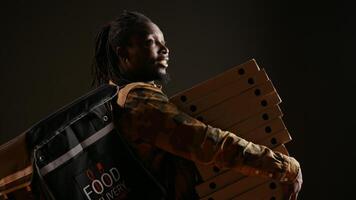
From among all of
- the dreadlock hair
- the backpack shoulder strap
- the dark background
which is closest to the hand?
the backpack shoulder strap

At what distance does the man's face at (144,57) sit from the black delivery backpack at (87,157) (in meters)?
0.21

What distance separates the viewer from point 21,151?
1.32m

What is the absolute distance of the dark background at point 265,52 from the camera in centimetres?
256

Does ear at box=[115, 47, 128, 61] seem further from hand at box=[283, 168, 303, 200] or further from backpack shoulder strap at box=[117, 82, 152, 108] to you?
hand at box=[283, 168, 303, 200]

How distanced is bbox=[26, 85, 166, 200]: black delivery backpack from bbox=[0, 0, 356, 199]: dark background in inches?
46.7

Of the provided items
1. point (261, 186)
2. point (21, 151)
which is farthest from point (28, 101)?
point (261, 186)

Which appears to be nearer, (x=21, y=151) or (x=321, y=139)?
(x=21, y=151)

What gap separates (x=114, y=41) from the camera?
169cm

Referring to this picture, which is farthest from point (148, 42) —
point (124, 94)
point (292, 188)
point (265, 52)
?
point (265, 52)

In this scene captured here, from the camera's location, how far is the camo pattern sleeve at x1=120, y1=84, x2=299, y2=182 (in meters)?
1.38

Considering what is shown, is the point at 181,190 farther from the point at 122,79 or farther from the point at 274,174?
the point at 122,79

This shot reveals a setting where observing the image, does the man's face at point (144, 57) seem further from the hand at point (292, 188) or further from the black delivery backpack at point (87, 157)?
the hand at point (292, 188)

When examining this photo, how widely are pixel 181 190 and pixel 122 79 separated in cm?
43

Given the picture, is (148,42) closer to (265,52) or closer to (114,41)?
(114,41)
